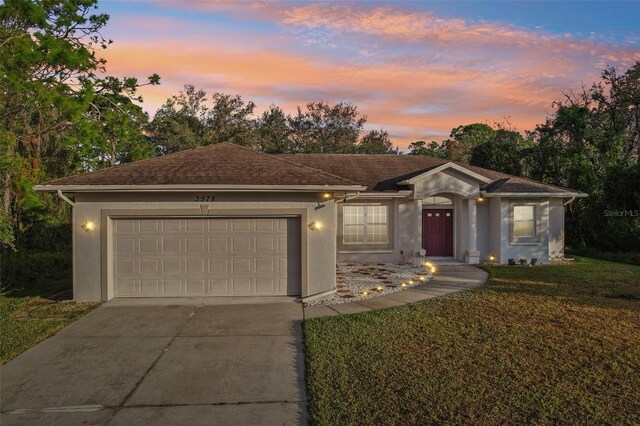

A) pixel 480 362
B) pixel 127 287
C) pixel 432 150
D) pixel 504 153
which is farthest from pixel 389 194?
pixel 432 150

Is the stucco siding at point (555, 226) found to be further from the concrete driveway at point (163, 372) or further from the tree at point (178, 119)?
the tree at point (178, 119)

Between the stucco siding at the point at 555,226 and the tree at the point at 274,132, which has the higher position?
the tree at the point at 274,132

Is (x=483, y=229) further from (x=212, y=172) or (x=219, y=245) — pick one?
(x=212, y=172)

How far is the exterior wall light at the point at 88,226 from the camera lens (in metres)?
9.55

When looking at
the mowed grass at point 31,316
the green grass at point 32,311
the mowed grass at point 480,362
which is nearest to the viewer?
the mowed grass at point 480,362

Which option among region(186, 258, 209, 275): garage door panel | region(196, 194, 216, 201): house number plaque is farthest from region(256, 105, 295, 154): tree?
region(186, 258, 209, 275): garage door panel

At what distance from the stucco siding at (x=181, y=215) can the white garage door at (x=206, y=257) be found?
9.8 inches

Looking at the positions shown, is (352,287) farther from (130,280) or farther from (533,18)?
(533,18)

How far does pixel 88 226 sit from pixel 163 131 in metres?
23.5

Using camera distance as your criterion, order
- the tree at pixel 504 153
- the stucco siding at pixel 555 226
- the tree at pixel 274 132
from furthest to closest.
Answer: the tree at pixel 274 132 → the tree at pixel 504 153 → the stucco siding at pixel 555 226

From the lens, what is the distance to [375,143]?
3822 centimetres

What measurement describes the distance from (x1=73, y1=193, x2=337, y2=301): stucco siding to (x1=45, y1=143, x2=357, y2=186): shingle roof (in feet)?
1.29

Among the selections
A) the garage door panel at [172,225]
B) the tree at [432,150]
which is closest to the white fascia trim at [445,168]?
the garage door panel at [172,225]

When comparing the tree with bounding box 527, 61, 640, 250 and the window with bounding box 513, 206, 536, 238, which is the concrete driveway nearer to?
the window with bounding box 513, 206, 536, 238
